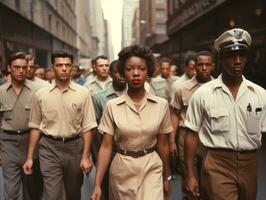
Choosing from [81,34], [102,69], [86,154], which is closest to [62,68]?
[86,154]

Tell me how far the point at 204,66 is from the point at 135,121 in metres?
2.51

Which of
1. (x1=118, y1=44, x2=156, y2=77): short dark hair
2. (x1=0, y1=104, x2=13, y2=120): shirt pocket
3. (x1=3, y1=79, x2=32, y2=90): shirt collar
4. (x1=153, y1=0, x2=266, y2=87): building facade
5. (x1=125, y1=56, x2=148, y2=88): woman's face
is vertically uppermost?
(x1=153, y1=0, x2=266, y2=87): building facade

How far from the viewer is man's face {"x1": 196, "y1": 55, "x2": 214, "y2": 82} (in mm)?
5504

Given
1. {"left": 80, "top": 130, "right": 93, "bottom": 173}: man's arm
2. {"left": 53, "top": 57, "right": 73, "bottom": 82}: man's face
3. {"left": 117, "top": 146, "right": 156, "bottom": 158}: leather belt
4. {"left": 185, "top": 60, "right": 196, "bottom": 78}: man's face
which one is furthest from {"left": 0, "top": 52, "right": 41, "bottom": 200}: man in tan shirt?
{"left": 185, "top": 60, "right": 196, "bottom": 78}: man's face

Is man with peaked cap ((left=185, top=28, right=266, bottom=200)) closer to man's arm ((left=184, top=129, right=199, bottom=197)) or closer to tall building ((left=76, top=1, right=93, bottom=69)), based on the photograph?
man's arm ((left=184, top=129, right=199, bottom=197))

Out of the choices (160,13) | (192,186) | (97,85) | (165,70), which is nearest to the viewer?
(192,186)

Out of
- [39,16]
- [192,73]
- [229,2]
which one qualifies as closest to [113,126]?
[192,73]

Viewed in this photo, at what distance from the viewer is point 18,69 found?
5.11 metres

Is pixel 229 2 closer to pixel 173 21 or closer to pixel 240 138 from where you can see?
pixel 240 138

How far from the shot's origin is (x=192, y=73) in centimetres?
694

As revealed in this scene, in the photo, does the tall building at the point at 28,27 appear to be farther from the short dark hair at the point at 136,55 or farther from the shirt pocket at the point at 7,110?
the short dark hair at the point at 136,55

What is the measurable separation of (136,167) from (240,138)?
898mm

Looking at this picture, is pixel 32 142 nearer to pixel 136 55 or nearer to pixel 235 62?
pixel 136 55

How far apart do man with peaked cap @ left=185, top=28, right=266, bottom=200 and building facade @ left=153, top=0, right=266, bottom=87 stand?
913 cm
